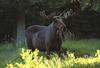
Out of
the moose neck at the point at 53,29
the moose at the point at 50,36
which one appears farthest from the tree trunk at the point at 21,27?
the moose neck at the point at 53,29

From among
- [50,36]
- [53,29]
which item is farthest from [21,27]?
[53,29]

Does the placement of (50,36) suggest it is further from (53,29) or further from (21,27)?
(21,27)

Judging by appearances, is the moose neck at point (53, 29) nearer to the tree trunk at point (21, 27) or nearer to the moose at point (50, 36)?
the moose at point (50, 36)

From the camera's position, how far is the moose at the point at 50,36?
48.9 feet

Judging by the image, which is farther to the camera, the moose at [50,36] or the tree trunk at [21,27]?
the tree trunk at [21,27]

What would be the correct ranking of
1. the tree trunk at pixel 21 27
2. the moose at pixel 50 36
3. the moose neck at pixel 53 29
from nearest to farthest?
the moose at pixel 50 36
the moose neck at pixel 53 29
the tree trunk at pixel 21 27

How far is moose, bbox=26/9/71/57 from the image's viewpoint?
14.9 metres

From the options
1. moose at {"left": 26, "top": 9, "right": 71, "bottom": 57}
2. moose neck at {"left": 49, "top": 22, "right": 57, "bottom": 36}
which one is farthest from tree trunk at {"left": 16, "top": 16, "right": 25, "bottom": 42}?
moose neck at {"left": 49, "top": 22, "right": 57, "bottom": 36}

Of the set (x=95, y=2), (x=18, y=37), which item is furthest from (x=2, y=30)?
(x=95, y=2)

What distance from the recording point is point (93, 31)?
2752 cm

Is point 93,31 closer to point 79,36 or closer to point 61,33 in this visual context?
point 79,36

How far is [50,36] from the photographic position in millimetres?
15539

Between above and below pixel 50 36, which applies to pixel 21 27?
below

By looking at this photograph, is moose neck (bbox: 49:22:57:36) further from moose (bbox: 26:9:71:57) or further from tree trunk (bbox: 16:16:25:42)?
tree trunk (bbox: 16:16:25:42)
